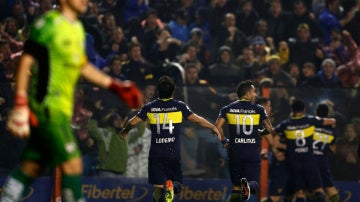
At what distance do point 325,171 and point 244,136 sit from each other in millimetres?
1855

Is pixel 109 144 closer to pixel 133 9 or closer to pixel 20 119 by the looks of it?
pixel 133 9

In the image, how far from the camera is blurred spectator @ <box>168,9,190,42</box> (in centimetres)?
1994

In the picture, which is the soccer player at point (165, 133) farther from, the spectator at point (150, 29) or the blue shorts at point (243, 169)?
the spectator at point (150, 29)

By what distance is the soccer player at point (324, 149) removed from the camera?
16.0 meters

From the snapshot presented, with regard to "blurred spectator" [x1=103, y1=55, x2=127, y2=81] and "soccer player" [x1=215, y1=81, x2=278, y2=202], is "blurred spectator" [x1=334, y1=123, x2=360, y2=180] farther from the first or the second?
"blurred spectator" [x1=103, y1=55, x2=127, y2=81]

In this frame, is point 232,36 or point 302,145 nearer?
point 302,145

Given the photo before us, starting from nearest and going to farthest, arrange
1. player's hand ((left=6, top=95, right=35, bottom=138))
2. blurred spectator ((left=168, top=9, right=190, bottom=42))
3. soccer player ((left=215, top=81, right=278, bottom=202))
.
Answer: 1. player's hand ((left=6, top=95, right=35, bottom=138))
2. soccer player ((left=215, top=81, right=278, bottom=202))
3. blurred spectator ((left=168, top=9, right=190, bottom=42))

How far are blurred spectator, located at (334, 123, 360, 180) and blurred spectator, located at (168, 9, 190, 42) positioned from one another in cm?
437

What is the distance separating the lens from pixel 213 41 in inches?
790

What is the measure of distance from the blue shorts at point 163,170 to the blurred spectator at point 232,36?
17.3 ft

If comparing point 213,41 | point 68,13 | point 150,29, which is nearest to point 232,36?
point 213,41

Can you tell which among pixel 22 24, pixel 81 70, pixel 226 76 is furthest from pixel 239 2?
pixel 81 70

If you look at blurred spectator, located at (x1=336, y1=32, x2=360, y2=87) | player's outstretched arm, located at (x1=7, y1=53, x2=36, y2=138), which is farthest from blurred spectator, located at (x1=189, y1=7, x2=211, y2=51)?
player's outstretched arm, located at (x1=7, y1=53, x2=36, y2=138)

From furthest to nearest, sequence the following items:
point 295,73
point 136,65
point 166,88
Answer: point 295,73
point 136,65
point 166,88
